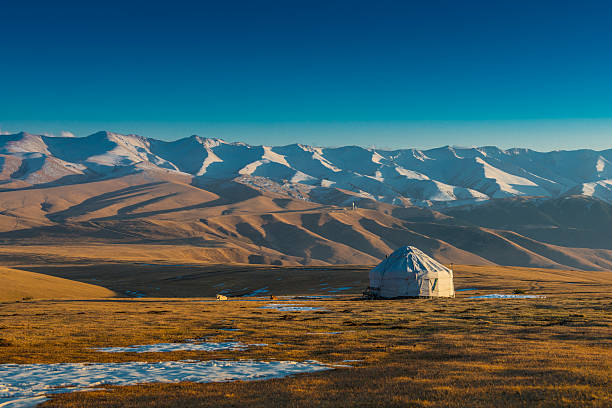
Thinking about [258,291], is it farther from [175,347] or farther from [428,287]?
[175,347]

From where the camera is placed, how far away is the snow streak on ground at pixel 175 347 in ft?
84.9

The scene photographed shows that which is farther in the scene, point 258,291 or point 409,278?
point 258,291

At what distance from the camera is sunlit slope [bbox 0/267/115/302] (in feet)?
239

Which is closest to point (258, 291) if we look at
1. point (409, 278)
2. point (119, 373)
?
point (409, 278)

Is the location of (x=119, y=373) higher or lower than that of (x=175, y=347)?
higher

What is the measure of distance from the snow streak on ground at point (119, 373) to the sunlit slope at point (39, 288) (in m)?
53.4

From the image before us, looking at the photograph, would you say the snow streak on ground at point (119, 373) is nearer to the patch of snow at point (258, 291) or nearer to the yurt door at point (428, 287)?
the yurt door at point (428, 287)

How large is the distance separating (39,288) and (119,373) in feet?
220

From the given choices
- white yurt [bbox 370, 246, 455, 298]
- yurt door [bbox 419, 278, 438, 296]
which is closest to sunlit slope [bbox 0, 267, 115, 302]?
white yurt [bbox 370, 246, 455, 298]

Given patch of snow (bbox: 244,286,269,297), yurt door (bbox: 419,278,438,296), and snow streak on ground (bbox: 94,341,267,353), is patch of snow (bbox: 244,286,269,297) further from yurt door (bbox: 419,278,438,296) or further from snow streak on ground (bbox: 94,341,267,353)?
snow streak on ground (bbox: 94,341,267,353)

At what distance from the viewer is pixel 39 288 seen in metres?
79.8

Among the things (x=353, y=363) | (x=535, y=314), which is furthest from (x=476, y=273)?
(x=353, y=363)

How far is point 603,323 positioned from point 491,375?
20.5 m

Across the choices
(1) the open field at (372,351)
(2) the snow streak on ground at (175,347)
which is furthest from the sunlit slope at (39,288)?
(2) the snow streak on ground at (175,347)
